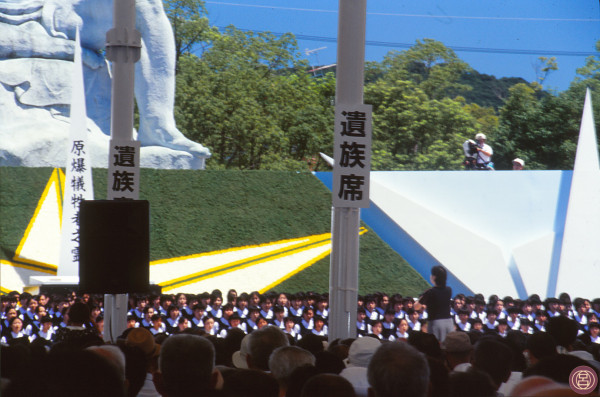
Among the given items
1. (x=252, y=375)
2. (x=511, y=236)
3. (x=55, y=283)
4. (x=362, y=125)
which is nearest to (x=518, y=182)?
(x=511, y=236)

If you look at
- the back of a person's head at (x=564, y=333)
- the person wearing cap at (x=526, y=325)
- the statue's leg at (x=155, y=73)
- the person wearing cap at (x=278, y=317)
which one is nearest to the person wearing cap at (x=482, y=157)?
the person wearing cap at (x=526, y=325)

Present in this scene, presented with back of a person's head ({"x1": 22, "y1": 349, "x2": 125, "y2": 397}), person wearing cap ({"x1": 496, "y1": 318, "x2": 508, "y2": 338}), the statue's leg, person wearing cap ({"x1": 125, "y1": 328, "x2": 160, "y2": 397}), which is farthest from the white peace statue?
back of a person's head ({"x1": 22, "y1": 349, "x2": 125, "y2": 397})

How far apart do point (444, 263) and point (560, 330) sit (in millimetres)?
11500

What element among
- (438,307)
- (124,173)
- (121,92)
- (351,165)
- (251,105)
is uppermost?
(251,105)

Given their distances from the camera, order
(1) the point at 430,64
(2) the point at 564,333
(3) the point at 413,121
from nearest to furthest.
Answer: (2) the point at 564,333, (3) the point at 413,121, (1) the point at 430,64

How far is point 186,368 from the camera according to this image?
9.09 ft

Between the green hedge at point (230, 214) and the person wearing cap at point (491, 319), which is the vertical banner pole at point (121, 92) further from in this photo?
the green hedge at point (230, 214)

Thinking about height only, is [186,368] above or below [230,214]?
above

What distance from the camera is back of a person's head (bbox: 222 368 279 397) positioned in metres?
2.93

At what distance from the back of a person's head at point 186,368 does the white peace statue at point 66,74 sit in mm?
16899

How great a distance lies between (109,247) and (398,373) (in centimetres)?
328

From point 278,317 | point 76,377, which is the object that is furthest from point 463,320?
point 76,377

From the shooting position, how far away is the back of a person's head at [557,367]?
312 cm

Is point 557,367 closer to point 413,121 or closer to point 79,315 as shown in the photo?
point 79,315
